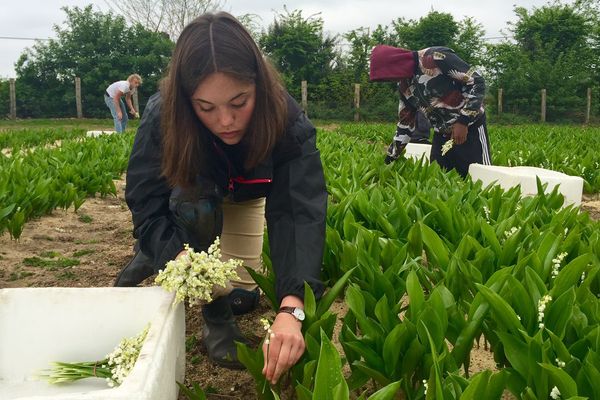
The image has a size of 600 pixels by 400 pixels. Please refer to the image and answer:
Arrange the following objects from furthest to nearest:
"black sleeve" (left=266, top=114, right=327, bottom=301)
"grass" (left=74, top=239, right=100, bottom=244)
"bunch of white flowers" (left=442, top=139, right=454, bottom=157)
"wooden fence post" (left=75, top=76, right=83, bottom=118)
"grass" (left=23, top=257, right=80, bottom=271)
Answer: "wooden fence post" (left=75, top=76, right=83, bottom=118) < "bunch of white flowers" (left=442, top=139, right=454, bottom=157) < "grass" (left=74, top=239, right=100, bottom=244) < "grass" (left=23, top=257, right=80, bottom=271) < "black sleeve" (left=266, top=114, right=327, bottom=301)

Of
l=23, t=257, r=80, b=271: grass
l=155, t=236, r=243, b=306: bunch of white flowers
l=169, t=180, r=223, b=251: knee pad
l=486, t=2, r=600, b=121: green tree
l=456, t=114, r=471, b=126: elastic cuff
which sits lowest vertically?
l=23, t=257, r=80, b=271: grass

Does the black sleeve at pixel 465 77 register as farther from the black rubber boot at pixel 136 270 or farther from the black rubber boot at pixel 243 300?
the black rubber boot at pixel 136 270

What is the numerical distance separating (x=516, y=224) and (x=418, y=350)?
1476 millimetres

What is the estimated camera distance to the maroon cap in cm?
488

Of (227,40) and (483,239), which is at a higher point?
(227,40)

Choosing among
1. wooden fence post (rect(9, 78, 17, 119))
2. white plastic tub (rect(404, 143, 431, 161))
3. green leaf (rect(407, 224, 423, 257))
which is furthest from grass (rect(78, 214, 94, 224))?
wooden fence post (rect(9, 78, 17, 119))

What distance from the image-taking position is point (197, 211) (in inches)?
86.3

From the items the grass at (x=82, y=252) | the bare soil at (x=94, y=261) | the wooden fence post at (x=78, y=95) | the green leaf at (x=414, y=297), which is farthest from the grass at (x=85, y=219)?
the wooden fence post at (x=78, y=95)

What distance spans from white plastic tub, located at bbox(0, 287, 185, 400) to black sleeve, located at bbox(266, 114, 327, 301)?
0.36m

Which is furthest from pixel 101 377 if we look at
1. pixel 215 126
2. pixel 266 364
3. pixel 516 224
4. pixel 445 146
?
pixel 445 146

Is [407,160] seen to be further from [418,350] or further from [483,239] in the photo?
[418,350]

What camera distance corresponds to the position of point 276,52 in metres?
26.8

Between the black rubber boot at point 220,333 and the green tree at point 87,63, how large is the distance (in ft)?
77.6

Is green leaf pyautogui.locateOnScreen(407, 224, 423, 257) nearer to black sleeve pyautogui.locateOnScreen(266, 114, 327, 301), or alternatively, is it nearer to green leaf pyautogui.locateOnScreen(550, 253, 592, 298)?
black sleeve pyautogui.locateOnScreen(266, 114, 327, 301)
